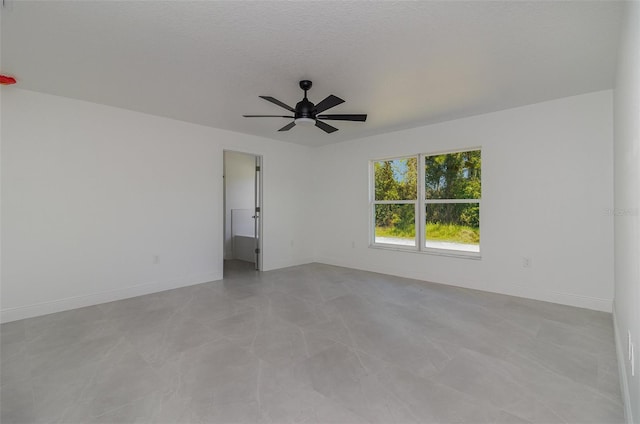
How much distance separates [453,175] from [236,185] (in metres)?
4.78

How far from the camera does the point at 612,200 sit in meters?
3.21

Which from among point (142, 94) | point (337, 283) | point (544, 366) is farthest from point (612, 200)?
point (142, 94)

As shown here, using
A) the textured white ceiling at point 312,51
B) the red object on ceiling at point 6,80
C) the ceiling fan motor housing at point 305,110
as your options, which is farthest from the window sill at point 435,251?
the red object on ceiling at point 6,80

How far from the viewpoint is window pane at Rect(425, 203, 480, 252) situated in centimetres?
429

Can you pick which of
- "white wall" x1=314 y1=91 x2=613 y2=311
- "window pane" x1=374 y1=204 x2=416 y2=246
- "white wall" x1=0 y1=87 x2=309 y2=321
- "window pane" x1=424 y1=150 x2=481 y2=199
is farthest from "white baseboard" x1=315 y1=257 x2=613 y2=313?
"white wall" x1=0 y1=87 x2=309 y2=321

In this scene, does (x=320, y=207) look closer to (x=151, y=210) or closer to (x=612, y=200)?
(x=151, y=210)

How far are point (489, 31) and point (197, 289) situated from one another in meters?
4.48

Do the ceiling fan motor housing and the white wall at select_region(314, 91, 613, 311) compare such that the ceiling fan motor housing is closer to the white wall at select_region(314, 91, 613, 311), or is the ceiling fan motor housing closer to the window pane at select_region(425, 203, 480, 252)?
the white wall at select_region(314, 91, 613, 311)

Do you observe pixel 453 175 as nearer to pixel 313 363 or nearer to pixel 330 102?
pixel 330 102

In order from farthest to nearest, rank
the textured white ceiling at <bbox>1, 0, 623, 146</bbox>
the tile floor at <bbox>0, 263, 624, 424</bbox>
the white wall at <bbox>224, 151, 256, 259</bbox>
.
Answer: the white wall at <bbox>224, 151, 256, 259</bbox>, the textured white ceiling at <bbox>1, 0, 623, 146</bbox>, the tile floor at <bbox>0, 263, 624, 424</bbox>

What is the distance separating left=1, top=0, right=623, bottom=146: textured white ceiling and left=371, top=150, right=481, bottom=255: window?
3.65 feet

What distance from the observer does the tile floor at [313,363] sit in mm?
1693

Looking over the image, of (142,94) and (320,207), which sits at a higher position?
(142,94)

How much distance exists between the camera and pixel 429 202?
4.73m
